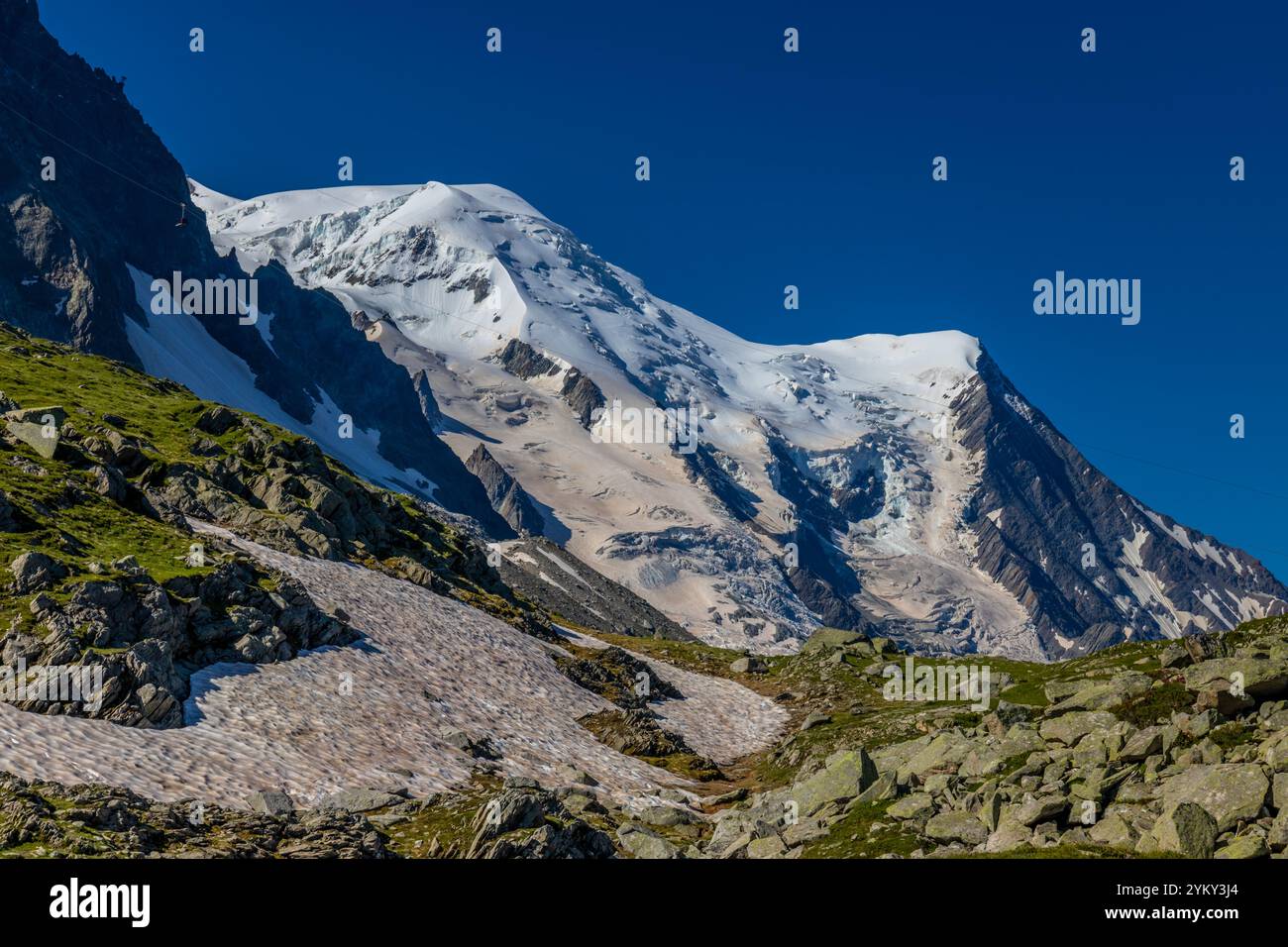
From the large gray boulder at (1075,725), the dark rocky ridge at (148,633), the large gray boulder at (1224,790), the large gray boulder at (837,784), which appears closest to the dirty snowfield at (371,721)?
the dark rocky ridge at (148,633)

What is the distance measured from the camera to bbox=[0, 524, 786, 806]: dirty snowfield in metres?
32.2

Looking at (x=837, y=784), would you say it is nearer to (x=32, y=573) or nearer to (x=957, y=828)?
(x=957, y=828)

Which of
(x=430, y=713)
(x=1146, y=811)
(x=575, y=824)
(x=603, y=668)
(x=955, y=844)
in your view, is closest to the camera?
(x=1146, y=811)

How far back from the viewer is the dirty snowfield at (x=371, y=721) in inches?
1268

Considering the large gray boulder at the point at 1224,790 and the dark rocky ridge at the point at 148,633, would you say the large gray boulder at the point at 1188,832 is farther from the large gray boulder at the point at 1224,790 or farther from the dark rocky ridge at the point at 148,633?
the dark rocky ridge at the point at 148,633

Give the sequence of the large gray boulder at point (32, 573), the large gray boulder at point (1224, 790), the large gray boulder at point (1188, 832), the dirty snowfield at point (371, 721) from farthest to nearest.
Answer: the large gray boulder at point (32, 573)
the dirty snowfield at point (371, 721)
the large gray boulder at point (1224, 790)
the large gray boulder at point (1188, 832)

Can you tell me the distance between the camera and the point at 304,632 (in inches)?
1982

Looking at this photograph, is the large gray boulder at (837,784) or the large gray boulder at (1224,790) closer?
the large gray boulder at (1224,790)

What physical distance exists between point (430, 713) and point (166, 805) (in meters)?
19.9

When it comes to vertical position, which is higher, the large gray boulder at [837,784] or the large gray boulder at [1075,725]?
the large gray boulder at [1075,725]

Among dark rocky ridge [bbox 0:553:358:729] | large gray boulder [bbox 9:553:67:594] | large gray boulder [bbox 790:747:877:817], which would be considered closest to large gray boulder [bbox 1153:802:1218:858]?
large gray boulder [bbox 790:747:877:817]

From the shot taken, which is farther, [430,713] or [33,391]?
[33,391]
